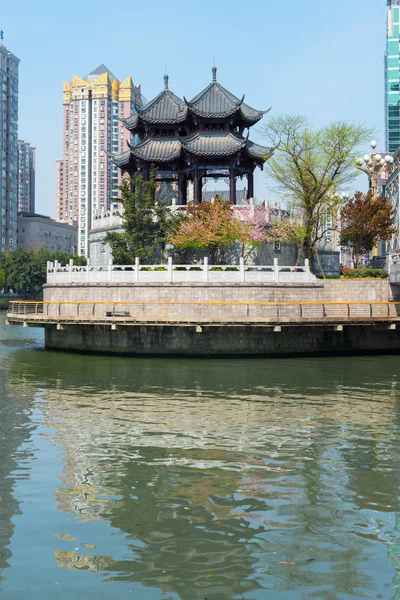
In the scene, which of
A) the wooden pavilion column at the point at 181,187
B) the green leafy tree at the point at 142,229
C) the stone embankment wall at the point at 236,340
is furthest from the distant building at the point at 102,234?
the stone embankment wall at the point at 236,340

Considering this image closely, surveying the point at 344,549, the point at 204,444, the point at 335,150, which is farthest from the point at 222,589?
the point at 335,150

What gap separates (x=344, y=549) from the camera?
9047 mm

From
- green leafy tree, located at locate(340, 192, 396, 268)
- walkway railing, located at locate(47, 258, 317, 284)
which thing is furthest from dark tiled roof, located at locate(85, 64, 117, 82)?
walkway railing, located at locate(47, 258, 317, 284)

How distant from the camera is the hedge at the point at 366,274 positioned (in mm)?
38312

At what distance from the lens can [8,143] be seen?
133 m

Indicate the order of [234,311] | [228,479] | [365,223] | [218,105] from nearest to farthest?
[228,479] → [234,311] → [365,223] → [218,105]

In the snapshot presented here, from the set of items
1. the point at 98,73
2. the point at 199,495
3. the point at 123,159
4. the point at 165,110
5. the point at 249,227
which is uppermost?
the point at 98,73

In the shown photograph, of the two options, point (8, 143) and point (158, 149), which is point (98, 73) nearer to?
point (8, 143)

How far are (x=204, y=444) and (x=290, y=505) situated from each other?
4673 millimetres

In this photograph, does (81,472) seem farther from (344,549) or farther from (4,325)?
(4,325)

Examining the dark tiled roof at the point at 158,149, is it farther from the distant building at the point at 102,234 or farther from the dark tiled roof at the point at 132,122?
the distant building at the point at 102,234

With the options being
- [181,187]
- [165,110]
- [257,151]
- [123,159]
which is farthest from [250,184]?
[123,159]

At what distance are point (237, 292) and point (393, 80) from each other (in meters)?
140

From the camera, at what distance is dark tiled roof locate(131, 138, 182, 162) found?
4888 cm
